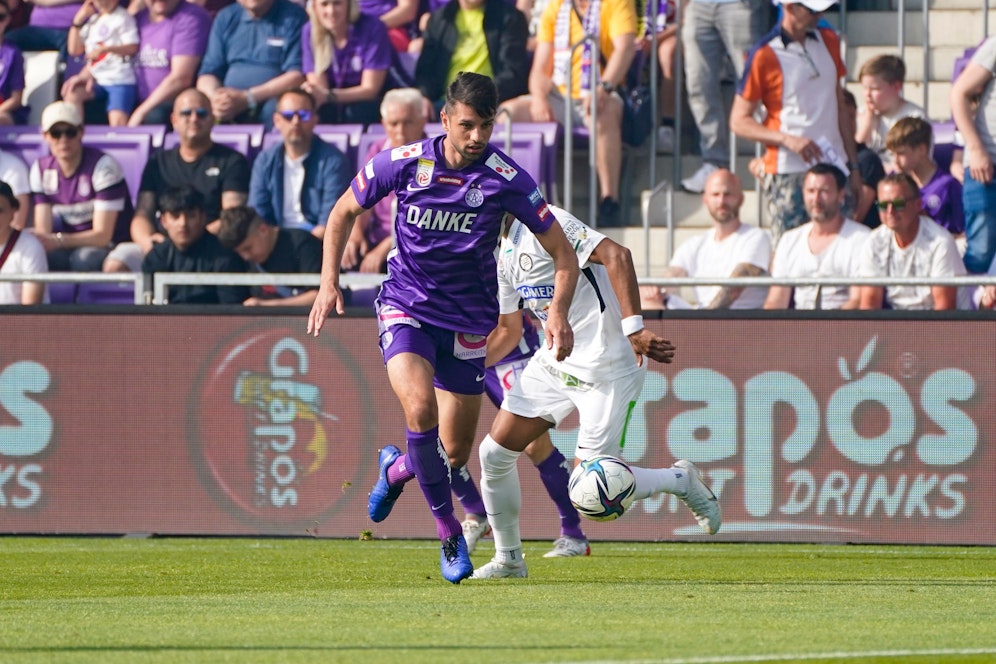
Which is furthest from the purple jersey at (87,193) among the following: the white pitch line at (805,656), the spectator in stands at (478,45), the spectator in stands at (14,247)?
the white pitch line at (805,656)

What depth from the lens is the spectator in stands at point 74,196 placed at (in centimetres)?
1480

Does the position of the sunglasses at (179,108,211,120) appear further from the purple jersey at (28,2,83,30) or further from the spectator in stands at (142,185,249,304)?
the purple jersey at (28,2,83,30)

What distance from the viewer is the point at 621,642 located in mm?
6027

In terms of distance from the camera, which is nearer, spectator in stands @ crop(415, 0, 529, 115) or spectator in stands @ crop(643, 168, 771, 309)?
spectator in stands @ crop(643, 168, 771, 309)

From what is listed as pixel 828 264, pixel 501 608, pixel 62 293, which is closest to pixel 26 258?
pixel 62 293

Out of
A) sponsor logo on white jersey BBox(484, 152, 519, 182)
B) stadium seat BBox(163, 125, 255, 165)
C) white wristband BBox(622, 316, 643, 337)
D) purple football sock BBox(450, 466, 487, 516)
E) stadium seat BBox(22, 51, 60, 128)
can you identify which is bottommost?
purple football sock BBox(450, 466, 487, 516)

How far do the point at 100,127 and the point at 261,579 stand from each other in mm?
7508

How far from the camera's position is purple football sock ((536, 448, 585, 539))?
11258 mm

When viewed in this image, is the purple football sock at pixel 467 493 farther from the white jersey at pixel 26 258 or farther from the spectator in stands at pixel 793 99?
the white jersey at pixel 26 258

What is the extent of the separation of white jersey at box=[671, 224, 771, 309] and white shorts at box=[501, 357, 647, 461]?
12.0 ft

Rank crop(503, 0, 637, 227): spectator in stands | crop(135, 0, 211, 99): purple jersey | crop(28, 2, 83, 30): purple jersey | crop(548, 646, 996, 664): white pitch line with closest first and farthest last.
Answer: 1. crop(548, 646, 996, 664): white pitch line
2. crop(503, 0, 637, 227): spectator in stands
3. crop(135, 0, 211, 99): purple jersey
4. crop(28, 2, 83, 30): purple jersey

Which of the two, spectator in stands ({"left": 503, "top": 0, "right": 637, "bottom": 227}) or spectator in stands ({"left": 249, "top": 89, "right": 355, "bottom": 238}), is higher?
spectator in stands ({"left": 503, "top": 0, "right": 637, "bottom": 227})

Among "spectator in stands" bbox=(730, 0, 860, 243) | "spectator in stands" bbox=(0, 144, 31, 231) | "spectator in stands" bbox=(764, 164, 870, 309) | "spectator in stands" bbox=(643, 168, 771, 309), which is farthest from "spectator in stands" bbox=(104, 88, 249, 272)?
"spectator in stands" bbox=(764, 164, 870, 309)

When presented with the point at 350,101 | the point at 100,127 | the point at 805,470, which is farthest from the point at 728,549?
the point at 100,127
